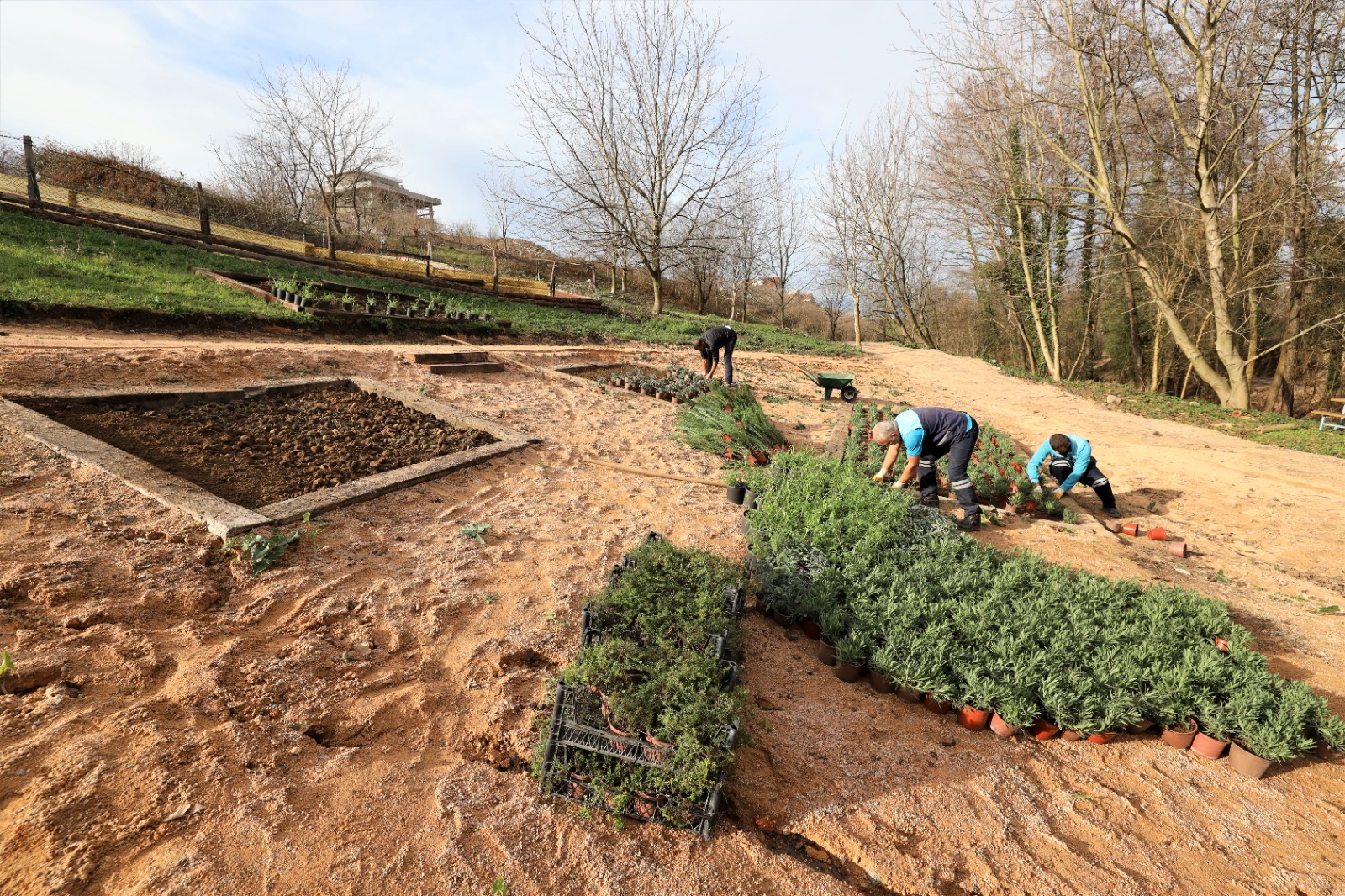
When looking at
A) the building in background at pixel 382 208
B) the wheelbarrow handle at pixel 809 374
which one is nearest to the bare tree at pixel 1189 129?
the wheelbarrow handle at pixel 809 374

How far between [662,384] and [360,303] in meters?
6.24

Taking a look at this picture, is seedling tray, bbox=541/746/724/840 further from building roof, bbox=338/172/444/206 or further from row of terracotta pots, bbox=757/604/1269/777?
building roof, bbox=338/172/444/206

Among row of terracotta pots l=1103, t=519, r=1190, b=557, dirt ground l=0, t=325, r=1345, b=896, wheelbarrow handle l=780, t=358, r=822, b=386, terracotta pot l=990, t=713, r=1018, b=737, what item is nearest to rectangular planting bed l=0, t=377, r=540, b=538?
dirt ground l=0, t=325, r=1345, b=896

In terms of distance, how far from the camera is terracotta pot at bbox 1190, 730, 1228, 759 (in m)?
2.83

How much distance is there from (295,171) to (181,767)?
37.2m

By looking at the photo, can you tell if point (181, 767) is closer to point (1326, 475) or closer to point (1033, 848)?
point (1033, 848)

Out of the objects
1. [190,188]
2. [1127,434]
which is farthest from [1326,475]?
[190,188]

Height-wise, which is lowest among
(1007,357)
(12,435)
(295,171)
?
(12,435)

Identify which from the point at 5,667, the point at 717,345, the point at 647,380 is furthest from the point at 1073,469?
the point at 5,667

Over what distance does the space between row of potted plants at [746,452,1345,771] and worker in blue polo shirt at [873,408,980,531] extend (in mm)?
1245

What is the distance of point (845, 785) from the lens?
7.89ft

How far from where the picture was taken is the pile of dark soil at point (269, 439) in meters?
4.04

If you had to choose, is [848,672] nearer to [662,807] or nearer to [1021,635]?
[1021,635]

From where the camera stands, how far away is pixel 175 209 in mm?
18859
